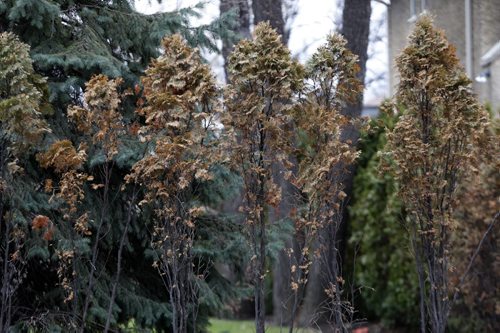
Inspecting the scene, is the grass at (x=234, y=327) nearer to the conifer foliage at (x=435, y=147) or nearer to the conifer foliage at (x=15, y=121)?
the conifer foliage at (x=435, y=147)

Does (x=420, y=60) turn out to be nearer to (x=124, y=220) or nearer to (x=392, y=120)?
(x=124, y=220)

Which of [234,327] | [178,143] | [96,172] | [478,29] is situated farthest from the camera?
[478,29]

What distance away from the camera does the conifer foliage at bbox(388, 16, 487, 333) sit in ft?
21.5

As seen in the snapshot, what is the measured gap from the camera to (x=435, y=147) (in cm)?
668

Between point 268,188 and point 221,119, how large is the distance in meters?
0.63

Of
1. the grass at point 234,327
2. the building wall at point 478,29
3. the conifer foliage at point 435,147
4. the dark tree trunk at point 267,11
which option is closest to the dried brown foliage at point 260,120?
the conifer foliage at point 435,147

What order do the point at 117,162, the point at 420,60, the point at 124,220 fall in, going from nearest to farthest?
1. the point at 420,60
2. the point at 117,162
3. the point at 124,220

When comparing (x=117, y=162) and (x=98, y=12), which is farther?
(x=98, y=12)

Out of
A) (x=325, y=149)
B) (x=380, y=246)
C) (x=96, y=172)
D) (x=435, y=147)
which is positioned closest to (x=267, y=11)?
(x=380, y=246)

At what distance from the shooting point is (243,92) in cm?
634

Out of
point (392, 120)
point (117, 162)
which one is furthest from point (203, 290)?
point (392, 120)

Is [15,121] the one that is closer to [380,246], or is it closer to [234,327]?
[380,246]

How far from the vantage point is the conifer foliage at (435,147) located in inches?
257

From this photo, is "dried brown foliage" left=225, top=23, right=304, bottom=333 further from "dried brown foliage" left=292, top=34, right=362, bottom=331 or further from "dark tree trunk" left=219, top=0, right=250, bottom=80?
"dark tree trunk" left=219, top=0, right=250, bottom=80
